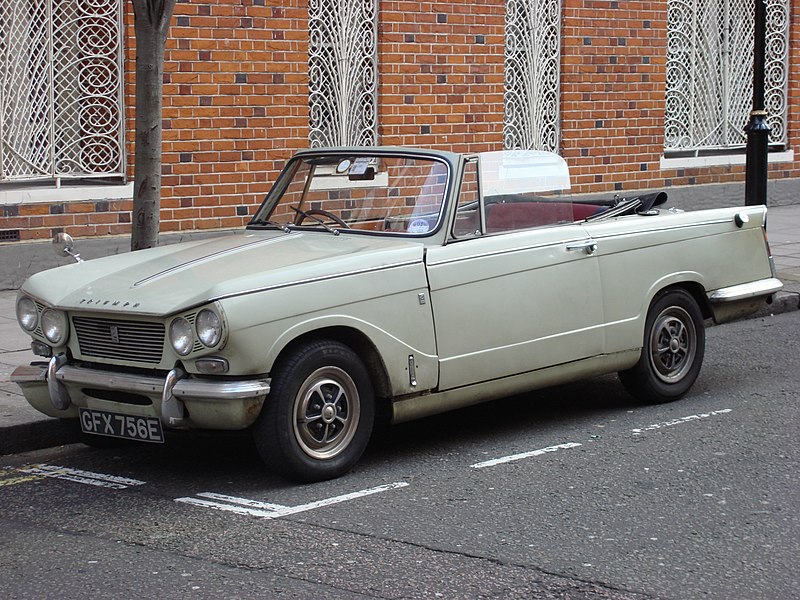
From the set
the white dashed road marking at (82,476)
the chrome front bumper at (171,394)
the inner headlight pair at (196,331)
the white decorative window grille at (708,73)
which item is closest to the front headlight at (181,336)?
the inner headlight pair at (196,331)

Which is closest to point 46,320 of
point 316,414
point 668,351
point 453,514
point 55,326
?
point 55,326

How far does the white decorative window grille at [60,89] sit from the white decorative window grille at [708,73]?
7.73 m

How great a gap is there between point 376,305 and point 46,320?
162cm

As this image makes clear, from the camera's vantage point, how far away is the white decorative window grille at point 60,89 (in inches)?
448

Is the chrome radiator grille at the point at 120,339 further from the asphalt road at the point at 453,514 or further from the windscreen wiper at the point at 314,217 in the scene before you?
Answer: the windscreen wiper at the point at 314,217

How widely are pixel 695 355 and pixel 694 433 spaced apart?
0.96 metres

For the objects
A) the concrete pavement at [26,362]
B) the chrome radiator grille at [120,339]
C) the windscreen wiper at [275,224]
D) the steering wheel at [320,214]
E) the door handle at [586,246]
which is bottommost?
the concrete pavement at [26,362]

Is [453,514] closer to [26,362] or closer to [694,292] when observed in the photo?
[694,292]

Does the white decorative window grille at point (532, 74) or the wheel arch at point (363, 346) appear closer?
the wheel arch at point (363, 346)

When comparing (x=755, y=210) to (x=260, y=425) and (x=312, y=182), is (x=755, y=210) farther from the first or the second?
(x=260, y=425)

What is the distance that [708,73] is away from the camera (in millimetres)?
17172

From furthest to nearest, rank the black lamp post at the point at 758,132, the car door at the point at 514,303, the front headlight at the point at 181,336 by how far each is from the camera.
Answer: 1. the black lamp post at the point at 758,132
2. the car door at the point at 514,303
3. the front headlight at the point at 181,336

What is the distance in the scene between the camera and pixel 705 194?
17.0 metres

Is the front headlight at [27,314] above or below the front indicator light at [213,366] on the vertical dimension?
above
